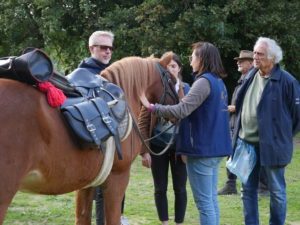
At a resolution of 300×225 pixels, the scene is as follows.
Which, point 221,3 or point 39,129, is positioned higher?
point 221,3

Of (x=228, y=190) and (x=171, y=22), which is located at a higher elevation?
(x=171, y=22)

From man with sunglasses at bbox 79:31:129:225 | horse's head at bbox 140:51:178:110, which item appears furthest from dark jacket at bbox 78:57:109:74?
horse's head at bbox 140:51:178:110

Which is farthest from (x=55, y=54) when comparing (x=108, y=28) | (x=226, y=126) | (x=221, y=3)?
(x=226, y=126)

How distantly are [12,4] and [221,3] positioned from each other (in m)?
8.31

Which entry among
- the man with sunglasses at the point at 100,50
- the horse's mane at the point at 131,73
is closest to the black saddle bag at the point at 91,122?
the horse's mane at the point at 131,73

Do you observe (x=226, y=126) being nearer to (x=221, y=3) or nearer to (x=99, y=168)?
(x=99, y=168)

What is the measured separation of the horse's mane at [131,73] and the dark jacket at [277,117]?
1.09m

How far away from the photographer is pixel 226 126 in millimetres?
3783

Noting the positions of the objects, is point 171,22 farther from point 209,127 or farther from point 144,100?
point 209,127

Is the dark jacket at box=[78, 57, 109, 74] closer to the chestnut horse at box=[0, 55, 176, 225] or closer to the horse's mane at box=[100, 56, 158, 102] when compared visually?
the horse's mane at box=[100, 56, 158, 102]

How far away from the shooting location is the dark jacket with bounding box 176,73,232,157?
3.65 metres

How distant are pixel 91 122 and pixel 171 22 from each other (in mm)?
12484

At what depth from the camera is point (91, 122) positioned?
293cm

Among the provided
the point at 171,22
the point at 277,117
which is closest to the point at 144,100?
the point at 277,117
